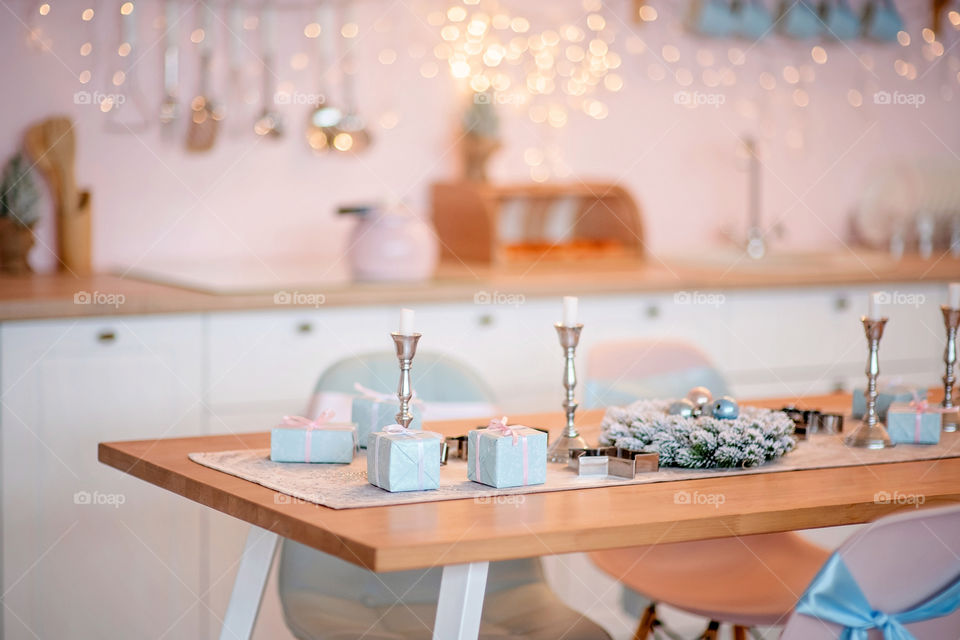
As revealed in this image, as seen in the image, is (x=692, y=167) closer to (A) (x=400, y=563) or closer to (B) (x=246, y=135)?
(B) (x=246, y=135)

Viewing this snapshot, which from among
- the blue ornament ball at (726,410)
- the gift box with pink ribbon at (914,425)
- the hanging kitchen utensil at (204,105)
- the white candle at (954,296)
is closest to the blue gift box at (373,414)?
the blue ornament ball at (726,410)

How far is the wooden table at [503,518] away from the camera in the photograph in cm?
112

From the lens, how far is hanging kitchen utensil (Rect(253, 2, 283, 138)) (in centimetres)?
285

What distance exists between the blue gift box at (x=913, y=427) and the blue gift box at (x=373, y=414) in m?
0.62

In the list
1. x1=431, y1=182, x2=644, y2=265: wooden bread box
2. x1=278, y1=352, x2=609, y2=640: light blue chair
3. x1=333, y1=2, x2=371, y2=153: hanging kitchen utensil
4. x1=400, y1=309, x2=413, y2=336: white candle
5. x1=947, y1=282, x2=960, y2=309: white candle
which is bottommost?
x1=278, y1=352, x2=609, y2=640: light blue chair

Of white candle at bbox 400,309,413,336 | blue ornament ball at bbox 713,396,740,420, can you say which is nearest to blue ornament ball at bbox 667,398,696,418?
blue ornament ball at bbox 713,396,740,420

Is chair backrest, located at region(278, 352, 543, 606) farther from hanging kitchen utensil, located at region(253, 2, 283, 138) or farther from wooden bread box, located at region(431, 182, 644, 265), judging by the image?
hanging kitchen utensil, located at region(253, 2, 283, 138)

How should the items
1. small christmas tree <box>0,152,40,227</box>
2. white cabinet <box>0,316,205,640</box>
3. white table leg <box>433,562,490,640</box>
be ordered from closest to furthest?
1. white table leg <box>433,562,490,640</box>
2. white cabinet <box>0,316,205,640</box>
3. small christmas tree <box>0,152,40,227</box>

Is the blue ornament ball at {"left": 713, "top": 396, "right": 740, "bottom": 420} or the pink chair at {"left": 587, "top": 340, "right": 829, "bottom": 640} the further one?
the pink chair at {"left": 587, "top": 340, "right": 829, "bottom": 640}

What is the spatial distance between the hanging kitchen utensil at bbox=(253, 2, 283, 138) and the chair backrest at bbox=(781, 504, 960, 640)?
206 cm

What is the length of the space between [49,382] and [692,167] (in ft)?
6.04

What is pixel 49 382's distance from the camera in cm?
221

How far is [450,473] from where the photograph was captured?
141cm

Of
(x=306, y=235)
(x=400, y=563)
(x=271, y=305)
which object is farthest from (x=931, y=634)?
(x=306, y=235)
